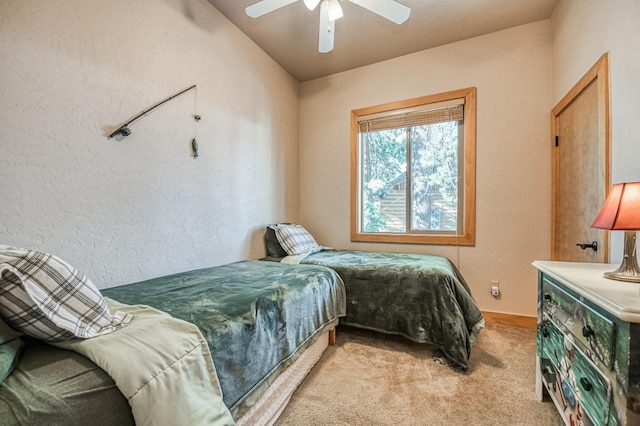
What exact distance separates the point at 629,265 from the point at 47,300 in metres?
2.10

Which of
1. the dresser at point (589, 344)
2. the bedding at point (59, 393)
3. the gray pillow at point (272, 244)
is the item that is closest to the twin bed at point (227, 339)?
the bedding at point (59, 393)

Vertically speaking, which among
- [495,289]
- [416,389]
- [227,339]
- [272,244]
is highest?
[272,244]

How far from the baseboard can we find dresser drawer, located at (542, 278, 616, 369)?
1.33 meters

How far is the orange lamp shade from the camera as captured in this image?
100 cm

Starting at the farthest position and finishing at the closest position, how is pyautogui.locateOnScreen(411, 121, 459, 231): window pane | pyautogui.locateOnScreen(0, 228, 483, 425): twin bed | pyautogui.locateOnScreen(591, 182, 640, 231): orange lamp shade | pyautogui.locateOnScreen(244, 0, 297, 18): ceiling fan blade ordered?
pyautogui.locateOnScreen(411, 121, 459, 231): window pane, pyautogui.locateOnScreen(244, 0, 297, 18): ceiling fan blade, pyautogui.locateOnScreen(591, 182, 640, 231): orange lamp shade, pyautogui.locateOnScreen(0, 228, 483, 425): twin bed

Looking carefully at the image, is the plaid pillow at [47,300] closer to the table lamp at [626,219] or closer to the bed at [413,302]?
the bed at [413,302]

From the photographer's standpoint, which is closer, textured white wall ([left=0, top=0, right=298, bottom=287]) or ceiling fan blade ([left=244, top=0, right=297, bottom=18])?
textured white wall ([left=0, top=0, right=298, bottom=287])

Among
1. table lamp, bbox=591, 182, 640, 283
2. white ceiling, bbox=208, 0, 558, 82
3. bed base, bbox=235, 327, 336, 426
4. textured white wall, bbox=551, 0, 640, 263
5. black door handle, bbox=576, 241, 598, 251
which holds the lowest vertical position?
bed base, bbox=235, 327, 336, 426

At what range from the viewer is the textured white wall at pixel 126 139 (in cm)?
122

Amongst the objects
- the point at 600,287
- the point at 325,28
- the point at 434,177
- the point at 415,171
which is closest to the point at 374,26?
the point at 325,28

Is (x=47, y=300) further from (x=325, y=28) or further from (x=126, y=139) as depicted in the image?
(x=325, y=28)

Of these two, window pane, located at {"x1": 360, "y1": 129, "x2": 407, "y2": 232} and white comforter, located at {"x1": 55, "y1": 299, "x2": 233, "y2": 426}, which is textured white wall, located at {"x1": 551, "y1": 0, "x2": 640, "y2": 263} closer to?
window pane, located at {"x1": 360, "y1": 129, "x2": 407, "y2": 232}

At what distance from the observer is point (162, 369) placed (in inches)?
30.0

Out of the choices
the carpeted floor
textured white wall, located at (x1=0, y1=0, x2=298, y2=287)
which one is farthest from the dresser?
textured white wall, located at (x1=0, y1=0, x2=298, y2=287)
